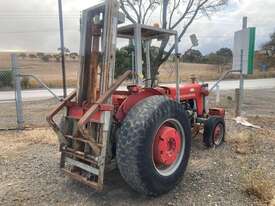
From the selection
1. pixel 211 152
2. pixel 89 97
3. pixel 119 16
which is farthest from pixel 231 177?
pixel 119 16

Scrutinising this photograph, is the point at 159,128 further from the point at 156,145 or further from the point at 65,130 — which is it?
the point at 65,130

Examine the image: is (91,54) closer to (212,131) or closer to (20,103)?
(212,131)

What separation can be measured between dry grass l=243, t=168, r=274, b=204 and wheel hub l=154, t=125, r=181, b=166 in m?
1.00

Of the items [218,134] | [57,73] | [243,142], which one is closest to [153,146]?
[218,134]

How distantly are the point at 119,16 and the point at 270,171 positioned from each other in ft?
10.3

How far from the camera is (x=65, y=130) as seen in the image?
446 cm

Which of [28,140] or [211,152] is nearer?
[211,152]

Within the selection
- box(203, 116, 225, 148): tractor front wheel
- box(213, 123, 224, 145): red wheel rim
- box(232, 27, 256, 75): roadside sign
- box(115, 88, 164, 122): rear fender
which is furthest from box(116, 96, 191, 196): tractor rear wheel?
box(232, 27, 256, 75): roadside sign

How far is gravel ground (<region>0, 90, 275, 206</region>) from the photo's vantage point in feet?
A: 13.3

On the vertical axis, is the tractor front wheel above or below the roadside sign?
below

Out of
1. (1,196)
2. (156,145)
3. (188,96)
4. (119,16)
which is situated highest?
(119,16)

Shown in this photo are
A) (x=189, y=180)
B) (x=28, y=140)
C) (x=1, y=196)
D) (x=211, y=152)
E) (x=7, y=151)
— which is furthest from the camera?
(x=28, y=140)

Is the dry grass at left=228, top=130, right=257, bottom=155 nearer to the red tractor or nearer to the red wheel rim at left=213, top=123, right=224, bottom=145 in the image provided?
the red wheel rim at left=213, top=123, right=224, bottom=145

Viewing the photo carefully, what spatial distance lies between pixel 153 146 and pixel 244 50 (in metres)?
6.08
